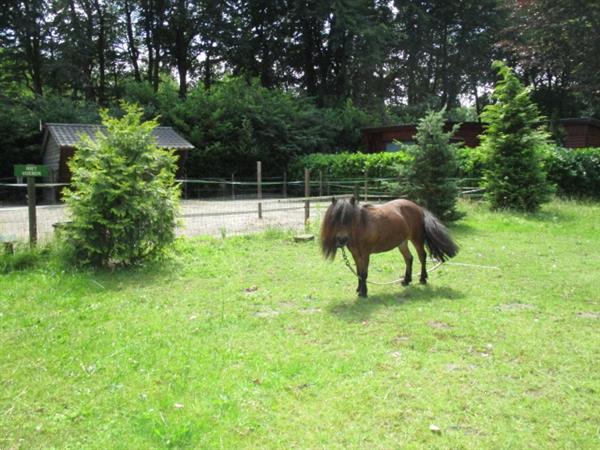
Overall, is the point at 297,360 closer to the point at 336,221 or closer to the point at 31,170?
the point at 336,221

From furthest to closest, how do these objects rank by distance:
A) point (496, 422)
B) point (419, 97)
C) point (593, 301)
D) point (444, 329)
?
point (419, 97)
point (593, 301)
point (444, 329)
point (496, 422)

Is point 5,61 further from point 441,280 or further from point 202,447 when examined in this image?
point 202,447

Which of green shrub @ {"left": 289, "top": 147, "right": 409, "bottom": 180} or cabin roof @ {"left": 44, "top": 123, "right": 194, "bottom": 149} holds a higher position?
cabin roof @ {"left": 44, "top": 123, "right": 194, "bottom": 149}

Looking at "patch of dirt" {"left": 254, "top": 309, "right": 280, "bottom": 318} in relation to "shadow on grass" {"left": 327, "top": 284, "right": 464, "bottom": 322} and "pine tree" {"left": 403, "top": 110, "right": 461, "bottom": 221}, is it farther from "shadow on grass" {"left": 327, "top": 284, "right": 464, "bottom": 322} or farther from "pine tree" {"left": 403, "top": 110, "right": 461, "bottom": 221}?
"pine tree" {"left": 403, "top": 110, "right": 461, "bottom": 221}

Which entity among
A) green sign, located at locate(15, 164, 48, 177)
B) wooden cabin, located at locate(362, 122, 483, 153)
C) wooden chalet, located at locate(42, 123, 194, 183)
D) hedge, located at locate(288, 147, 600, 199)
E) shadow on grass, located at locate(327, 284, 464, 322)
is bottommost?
shadow on grass, located at locate(327, 284, 464, 322)

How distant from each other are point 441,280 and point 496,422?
156 inches

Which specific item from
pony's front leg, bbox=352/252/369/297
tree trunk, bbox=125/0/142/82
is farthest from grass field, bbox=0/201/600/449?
tree trunk, bbox=125/0/142/82

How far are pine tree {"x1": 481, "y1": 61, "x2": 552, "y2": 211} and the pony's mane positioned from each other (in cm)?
1020

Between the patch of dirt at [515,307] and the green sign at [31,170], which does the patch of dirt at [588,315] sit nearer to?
the patch of dirt at [515,307]

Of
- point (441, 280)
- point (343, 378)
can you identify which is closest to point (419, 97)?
point (441, 280)

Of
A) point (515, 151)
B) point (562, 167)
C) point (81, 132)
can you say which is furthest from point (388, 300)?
point (81, 132)

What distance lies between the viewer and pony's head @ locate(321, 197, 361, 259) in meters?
5.64

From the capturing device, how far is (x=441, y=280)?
6.88 meters

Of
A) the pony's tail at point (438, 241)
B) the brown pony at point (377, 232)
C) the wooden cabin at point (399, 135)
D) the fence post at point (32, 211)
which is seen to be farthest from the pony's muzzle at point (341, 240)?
the wooden cabin at point (399, 135)
